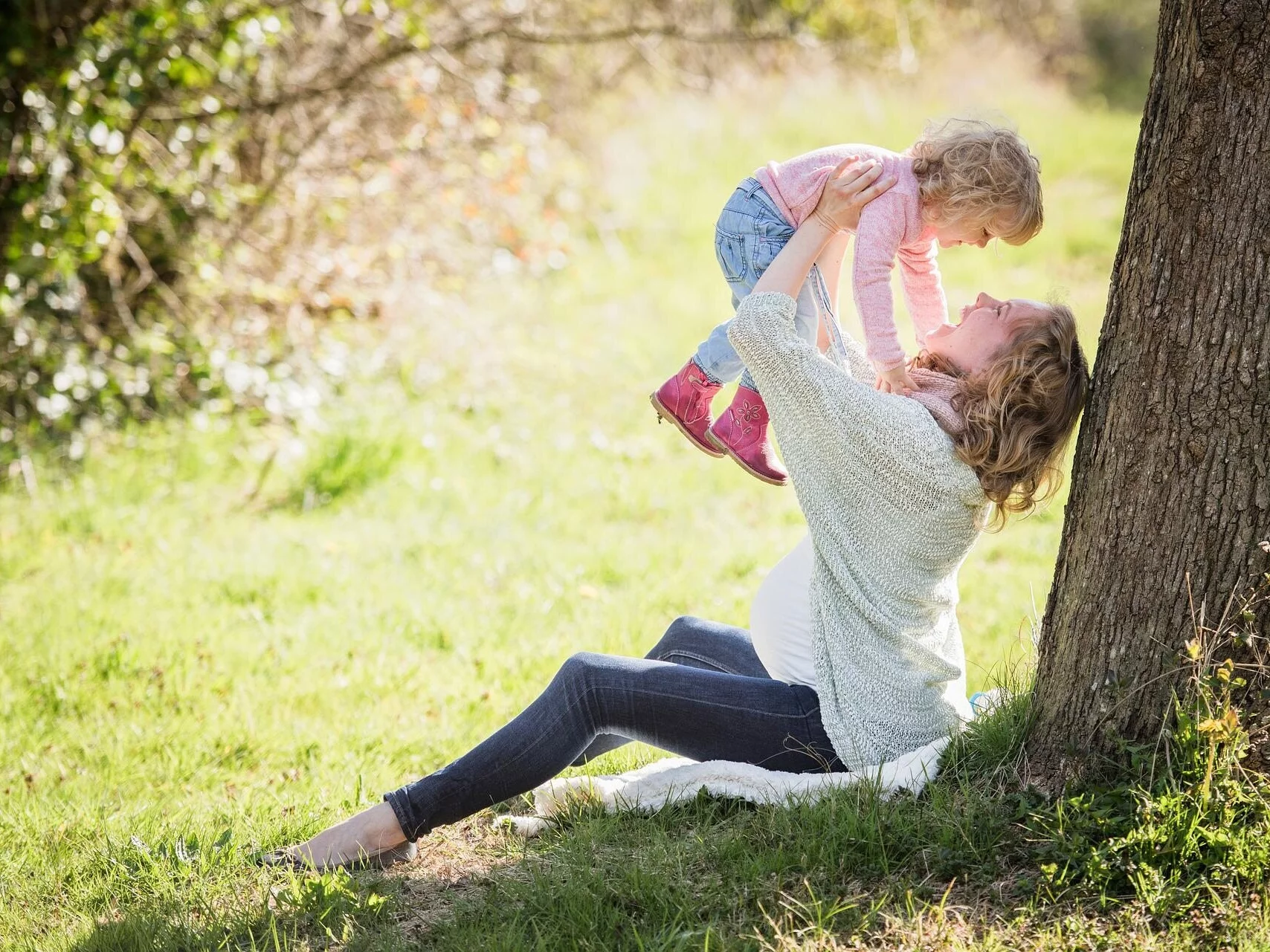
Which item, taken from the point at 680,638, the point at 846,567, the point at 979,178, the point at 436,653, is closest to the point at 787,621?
the point at 846,567

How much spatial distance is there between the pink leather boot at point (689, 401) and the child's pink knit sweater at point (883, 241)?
48cm

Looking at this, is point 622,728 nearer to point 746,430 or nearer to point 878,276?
point 746,430

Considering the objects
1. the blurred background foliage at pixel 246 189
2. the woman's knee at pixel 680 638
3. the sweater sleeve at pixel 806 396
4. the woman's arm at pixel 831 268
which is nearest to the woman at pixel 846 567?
the sweater sleeve at pixel 806 396

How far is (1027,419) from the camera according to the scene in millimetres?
2545

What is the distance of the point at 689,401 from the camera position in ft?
10.2

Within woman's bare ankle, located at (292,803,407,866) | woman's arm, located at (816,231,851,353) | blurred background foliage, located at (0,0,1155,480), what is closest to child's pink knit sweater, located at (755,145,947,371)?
woman's arm, located at (816,231,851,353)

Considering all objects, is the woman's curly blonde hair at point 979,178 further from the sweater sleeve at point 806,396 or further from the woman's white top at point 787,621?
the woman's white top at point 787,621

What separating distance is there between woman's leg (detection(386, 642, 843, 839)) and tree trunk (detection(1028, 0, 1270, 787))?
0.59 metres

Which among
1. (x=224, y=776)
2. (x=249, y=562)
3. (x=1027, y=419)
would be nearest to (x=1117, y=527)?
(x=1027, y=419)

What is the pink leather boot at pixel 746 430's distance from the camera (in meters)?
3.04

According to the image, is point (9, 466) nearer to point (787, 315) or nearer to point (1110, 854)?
point (787, 315)

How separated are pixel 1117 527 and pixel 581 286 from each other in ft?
22.0

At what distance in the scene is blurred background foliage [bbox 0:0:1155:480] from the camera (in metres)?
5.79

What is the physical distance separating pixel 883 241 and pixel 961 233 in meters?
0.22
